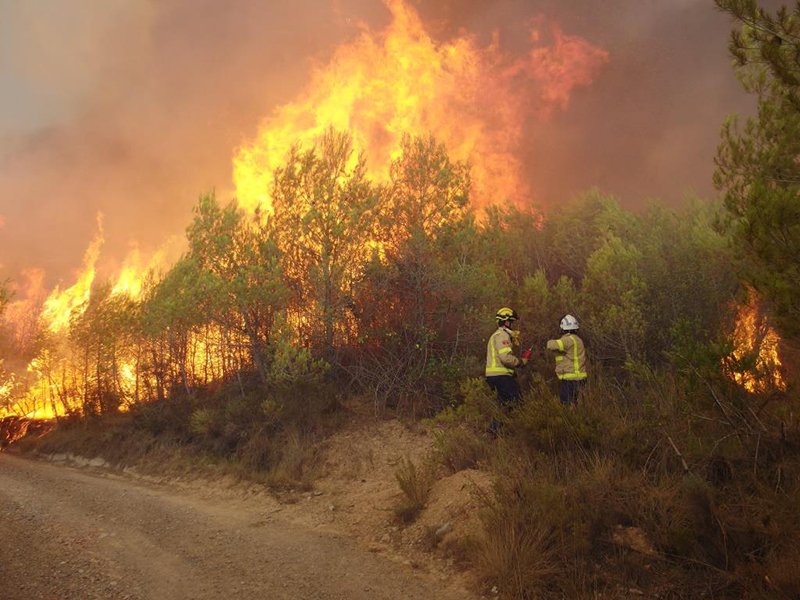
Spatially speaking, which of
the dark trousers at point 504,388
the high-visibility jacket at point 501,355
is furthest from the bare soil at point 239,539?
the high-visibility jacket at point 501,355

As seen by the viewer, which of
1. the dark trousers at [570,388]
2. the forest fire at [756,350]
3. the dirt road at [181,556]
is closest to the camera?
the dirt road at [181,556]

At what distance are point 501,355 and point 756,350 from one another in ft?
→ 13.6

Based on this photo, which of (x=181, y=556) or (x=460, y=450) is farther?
(x=460, y=450)

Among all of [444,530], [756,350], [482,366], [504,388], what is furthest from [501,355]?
[756,350]

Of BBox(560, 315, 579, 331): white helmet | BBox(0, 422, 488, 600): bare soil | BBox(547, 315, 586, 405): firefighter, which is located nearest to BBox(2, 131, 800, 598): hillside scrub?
BBox(547, 315, 586, 405): firefighter

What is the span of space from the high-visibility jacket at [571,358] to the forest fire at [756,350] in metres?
2.32

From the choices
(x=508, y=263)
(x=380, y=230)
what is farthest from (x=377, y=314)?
(x=508, y=263)

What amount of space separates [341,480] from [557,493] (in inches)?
209

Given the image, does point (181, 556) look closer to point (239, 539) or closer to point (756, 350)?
point (239, 539)

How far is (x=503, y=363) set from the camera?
8656 millimetres

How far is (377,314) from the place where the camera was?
43.5ft

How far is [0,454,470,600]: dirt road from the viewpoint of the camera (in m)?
5.16

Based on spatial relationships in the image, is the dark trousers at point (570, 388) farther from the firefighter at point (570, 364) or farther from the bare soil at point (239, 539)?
the bare soil at point (239, 539)

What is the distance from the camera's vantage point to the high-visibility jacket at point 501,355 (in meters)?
8.61
